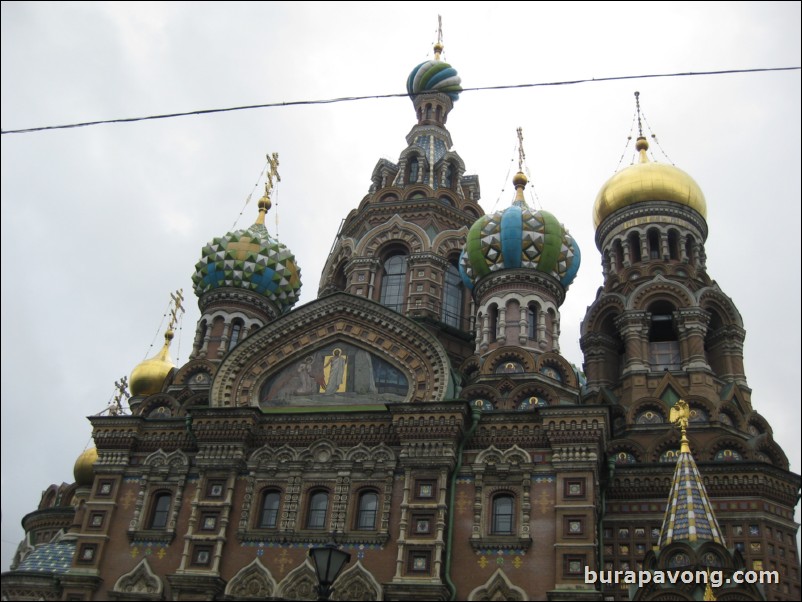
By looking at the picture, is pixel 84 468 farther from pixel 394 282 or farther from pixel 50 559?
pixel 394 282

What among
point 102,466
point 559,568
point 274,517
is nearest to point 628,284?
point 559,568

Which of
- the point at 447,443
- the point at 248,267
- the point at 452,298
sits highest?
the point at 452,298

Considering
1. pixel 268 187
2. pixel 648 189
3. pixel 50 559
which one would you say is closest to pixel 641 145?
pixel 648 189

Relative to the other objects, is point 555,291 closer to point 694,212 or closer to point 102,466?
point 694,212

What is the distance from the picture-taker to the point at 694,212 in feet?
67.0

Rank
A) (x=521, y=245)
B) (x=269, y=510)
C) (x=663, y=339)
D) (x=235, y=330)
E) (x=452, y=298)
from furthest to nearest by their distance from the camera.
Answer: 1. (x=452, y=298)
2. (x=235, y=330)
3. (x=663, y=339)
4. (x=521, y=245)
5. (x=269, y=510)

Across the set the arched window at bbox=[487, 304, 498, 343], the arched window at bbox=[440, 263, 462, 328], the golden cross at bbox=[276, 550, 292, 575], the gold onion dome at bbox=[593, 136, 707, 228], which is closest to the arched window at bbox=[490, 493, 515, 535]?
the golden cross at bbox=[276, 550, 292, 575]

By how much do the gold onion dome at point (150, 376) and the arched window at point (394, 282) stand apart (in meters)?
6.25

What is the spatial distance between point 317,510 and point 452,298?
7.55m

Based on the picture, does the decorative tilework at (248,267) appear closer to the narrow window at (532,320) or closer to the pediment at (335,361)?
the pediment at (335,361)

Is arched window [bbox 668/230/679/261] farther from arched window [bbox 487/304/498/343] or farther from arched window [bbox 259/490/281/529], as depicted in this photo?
arched window [bbox 259/490/281/529]

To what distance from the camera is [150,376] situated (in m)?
23.1

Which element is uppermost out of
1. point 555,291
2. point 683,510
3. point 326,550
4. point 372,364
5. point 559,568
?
point 555,291

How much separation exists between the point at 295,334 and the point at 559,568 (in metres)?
6.52
